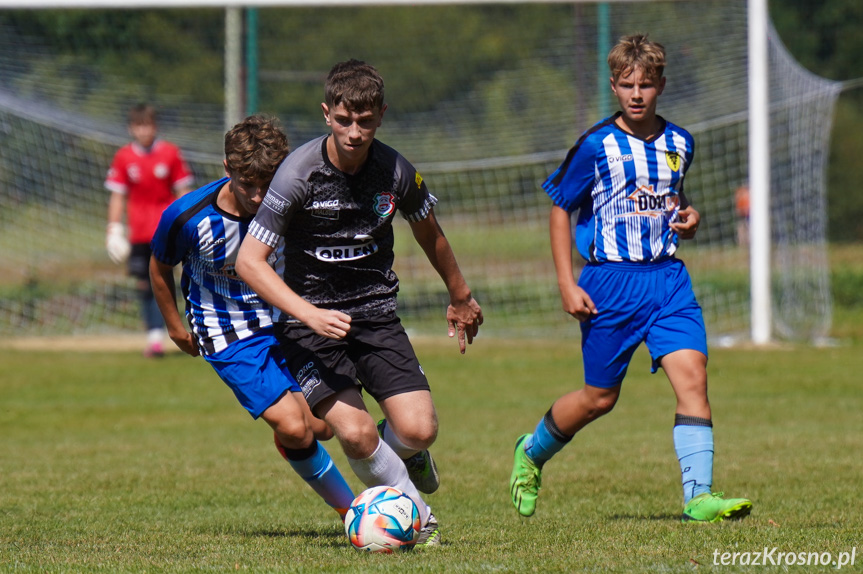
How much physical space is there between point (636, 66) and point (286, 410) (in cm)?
206

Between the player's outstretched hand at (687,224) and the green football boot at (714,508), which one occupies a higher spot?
the player's outstretched hand at (687,224)

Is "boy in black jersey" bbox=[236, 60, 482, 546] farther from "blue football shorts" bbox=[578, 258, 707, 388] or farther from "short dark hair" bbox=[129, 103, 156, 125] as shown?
"short dark hair" bbox=[129, 103, 156, 125]

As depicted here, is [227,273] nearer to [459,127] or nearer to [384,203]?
[384,203]

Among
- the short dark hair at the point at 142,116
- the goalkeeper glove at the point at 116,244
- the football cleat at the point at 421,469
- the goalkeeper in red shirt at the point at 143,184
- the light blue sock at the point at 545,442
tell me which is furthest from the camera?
the goalkeeper in red shirt at the point at 143,184

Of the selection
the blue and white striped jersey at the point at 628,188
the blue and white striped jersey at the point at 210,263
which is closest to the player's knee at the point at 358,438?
the blue and white striped jersey at the point at 210,263

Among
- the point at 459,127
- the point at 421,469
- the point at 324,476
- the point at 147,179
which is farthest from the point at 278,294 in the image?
the point at 459,127

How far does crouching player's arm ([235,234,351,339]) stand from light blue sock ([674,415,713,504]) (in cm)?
161

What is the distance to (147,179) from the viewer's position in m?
11.3

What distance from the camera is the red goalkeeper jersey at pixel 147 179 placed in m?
11.2

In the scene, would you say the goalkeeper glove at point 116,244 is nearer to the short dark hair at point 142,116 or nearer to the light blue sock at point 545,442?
the short dark hair at point 142,116

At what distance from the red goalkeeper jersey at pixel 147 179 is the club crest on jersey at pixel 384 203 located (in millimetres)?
7121

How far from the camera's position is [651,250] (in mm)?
5035

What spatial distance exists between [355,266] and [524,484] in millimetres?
1348

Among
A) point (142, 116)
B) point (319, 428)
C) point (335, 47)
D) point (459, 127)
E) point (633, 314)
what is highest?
point (335, 47)
